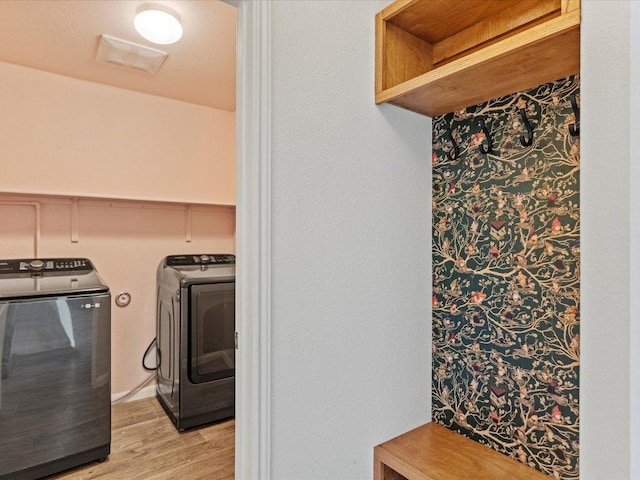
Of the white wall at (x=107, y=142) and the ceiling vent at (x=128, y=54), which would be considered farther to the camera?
the white wall at (x=107, y=142)

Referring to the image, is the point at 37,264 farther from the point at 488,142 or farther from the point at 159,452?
the point at 488,142

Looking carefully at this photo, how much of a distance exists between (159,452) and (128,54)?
2286 millimetres

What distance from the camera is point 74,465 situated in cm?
201

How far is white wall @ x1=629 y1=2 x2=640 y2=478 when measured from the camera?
0.83 metres

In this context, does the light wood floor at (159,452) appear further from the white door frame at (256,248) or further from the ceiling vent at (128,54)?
the ceiling vent at (128,54)

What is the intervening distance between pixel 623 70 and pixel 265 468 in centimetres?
134

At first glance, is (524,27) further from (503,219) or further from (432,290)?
(432,290)

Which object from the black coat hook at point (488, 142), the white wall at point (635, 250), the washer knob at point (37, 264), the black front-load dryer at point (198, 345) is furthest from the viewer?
the black front-load dryer at point (198, 345)

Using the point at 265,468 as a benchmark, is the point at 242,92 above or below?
above

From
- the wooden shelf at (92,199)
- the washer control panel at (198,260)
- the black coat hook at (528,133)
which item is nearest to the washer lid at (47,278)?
the wooden shelf at (92,199)

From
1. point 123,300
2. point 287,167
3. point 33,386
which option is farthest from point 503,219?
point 123,300

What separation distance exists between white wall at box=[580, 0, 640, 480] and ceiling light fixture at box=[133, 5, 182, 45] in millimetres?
1712

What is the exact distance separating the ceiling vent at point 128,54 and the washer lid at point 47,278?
125 cm

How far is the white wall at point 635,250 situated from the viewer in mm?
825
